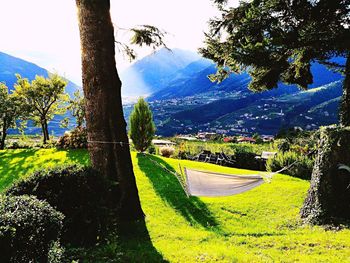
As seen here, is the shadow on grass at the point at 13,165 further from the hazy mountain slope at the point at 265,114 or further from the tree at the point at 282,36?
the hazy mountain slope at the point at 265,114

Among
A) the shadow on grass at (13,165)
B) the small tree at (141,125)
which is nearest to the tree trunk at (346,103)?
the small tree at (141,125)

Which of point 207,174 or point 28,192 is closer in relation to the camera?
point 28,192

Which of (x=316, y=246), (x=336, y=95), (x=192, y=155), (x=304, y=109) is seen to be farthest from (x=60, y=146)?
(x=336, y=95)

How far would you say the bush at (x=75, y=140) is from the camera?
17.9m

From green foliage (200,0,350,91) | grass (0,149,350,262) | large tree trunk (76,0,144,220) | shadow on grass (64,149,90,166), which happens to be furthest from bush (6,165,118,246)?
shadow on grass (64,149,90,166)

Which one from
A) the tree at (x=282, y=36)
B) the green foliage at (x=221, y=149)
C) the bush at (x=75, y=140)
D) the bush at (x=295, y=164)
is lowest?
the bush at (x=295, y=164)

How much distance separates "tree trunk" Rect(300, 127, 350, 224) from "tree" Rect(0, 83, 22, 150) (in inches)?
886

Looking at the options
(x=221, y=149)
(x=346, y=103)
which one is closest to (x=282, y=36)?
(x=346, y=103)

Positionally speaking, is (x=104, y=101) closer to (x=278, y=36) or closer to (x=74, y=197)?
(x=74, y=197)

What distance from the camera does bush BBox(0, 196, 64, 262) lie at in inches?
112

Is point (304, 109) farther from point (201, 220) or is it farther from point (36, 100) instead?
point (201, 220)

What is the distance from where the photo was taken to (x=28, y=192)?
4.97m

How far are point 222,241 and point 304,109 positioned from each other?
17551cm

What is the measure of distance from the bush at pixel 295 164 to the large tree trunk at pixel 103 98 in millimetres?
9235
